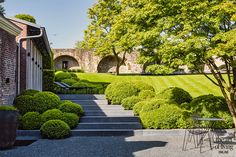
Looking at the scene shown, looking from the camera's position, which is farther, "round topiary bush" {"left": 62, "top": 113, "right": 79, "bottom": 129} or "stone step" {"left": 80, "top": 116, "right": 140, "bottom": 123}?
"stone step" {"left": 80, "top": 116, "right": 140, "bottom": 123}

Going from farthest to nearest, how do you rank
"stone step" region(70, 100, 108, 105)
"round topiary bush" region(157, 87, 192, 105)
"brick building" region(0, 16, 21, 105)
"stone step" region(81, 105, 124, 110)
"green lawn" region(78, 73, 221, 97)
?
"green lawn" region(78, 73, 221, 97) < "stone step" region(70, 100, 108, 105) < "stone step" region(81, 105, 124, 110) < "round topiary bush" region(157, 87, 192, 105) < "brick building" region(0, 16, 21, 105)

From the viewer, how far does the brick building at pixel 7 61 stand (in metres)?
9.54

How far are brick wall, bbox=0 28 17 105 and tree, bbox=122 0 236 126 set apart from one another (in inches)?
161

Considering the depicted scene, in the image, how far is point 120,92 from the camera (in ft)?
48.7

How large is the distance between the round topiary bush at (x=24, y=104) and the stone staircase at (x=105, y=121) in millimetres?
1799

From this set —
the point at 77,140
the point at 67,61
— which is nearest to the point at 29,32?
the point at 77,140

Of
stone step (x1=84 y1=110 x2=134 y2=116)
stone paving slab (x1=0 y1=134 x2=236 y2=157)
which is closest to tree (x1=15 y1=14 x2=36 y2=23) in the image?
stone step (x1=84 y1=110 x2=134 y2=116)

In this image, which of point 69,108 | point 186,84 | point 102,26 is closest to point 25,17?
point 69,108

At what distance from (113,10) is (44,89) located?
49.7ft

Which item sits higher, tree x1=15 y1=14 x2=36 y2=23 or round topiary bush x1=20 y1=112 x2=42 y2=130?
tree x1=15 y1=14 x2=36 y2=23

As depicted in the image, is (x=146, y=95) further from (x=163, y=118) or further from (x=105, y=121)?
(x=163, y=118)

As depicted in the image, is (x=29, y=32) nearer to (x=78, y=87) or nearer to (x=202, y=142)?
(x=78, y=87)

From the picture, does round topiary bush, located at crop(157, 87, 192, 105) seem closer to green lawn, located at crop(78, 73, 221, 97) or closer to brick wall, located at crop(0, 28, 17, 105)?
brick wall, located at crop(0, 28, 17, 105)

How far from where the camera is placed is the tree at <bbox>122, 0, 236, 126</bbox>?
865 centimetres
